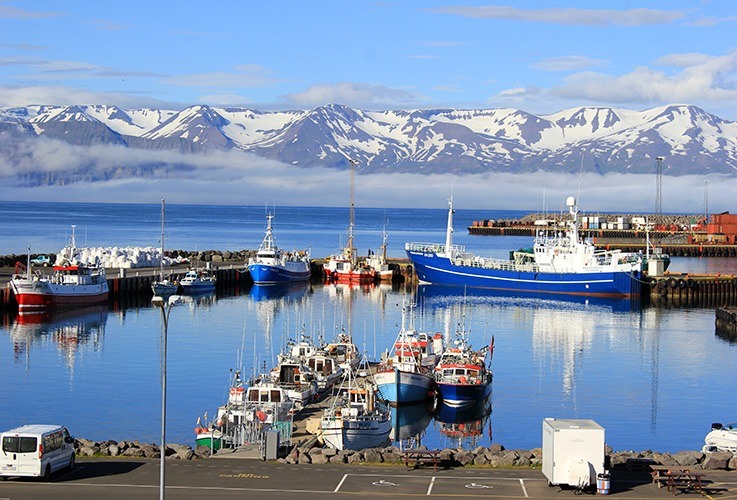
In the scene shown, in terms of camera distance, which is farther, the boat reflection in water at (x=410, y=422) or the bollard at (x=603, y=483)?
the boat reflection in water at (x=410, y=422)

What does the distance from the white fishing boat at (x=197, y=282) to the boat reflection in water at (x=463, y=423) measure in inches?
1846

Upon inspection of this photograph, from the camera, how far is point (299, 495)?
1016 inches

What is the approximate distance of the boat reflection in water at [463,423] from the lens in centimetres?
4041

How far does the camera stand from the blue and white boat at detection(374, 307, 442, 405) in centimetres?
4431

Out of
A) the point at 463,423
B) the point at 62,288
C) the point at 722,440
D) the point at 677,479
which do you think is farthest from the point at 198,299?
the point at 677,479

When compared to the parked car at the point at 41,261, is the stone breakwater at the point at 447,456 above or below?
below

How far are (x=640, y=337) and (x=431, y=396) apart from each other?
27337 millimetres

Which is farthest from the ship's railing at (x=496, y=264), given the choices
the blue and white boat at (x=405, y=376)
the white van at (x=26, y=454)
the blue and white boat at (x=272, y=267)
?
the white van at (x=26, y=454)

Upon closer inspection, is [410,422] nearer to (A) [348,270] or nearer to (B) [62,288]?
(B) [62,288]

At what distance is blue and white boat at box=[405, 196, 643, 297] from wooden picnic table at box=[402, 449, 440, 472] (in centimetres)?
6766

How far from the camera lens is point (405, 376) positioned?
44.6 meters

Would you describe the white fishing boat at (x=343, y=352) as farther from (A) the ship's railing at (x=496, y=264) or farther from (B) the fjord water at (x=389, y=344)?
(A) the ship's railing at (x=496, y=264)

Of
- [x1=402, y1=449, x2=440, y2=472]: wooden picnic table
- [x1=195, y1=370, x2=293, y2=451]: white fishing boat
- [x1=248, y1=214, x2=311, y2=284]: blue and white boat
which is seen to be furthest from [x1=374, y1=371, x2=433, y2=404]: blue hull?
[x1=248, y1=214, x2=311, y2=284]: blue and white boat

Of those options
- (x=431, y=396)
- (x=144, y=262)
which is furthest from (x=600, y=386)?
(x=144, y=262)
